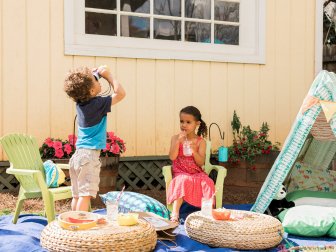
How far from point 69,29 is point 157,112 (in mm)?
1389

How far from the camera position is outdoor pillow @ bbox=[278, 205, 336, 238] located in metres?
4.02

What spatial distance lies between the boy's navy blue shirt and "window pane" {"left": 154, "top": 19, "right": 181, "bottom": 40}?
7.72ft

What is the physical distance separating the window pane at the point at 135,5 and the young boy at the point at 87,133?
7.35ft

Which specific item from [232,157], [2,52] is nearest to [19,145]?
[2,52]

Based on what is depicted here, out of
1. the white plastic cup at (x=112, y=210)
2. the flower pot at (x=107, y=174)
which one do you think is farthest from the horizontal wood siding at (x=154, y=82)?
the white plastic cup at (x=112, y=210)

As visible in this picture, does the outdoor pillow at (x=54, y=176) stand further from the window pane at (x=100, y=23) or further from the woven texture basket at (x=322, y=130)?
the woven texture basket at (x=322, y=130)

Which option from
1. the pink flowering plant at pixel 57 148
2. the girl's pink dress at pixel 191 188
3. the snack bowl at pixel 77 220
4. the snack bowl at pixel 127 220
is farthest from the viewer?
the pink flowering plant at pixel 57 148

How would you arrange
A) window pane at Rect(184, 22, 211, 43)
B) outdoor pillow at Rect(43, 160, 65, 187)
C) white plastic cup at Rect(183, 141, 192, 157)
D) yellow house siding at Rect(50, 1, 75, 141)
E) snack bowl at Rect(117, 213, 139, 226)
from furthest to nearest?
window pane at Rect(184, 22, 211, 43) → yellow house siding at Rect(50, 1, 75, 141) → white plastic cup at Rect(183, 141, 192, 157) → outdoor pillow at Rect(43, 160, 65, 187) → snack bowl at Rect(117, 213, 139, 226)

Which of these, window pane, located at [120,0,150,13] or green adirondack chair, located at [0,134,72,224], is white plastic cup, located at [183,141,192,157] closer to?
green adirondack chair, located at [0,134,72,224]

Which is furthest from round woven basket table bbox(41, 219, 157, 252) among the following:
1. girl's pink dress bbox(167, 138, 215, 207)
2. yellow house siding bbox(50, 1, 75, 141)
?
yellow house siding bbox(50, 1, 75, 141)

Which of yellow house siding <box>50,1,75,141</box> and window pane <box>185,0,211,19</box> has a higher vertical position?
window pane <box>185,0,211,19</box>

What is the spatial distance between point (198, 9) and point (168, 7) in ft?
1.37

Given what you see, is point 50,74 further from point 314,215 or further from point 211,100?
point 314,215

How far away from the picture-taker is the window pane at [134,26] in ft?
19.6
